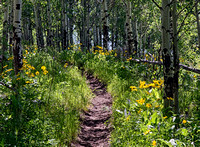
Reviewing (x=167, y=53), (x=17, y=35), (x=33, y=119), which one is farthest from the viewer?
(x=17, y=35)

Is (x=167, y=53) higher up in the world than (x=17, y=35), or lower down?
lower down

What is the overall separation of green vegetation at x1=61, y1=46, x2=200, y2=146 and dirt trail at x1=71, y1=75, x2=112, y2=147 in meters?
0.28

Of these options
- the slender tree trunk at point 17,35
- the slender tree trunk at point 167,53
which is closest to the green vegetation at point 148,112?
the slender tree trunk at point 167,53

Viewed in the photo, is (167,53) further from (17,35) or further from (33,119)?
(17,35)

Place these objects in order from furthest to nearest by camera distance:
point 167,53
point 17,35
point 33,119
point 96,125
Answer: point 17,35, point 96,125, point 167,53, point 33,119

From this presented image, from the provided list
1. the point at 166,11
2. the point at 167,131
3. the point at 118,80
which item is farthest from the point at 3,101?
the point at 118,80

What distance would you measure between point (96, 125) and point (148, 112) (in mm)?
1600

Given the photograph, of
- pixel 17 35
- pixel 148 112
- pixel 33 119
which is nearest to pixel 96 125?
pixel 148 112

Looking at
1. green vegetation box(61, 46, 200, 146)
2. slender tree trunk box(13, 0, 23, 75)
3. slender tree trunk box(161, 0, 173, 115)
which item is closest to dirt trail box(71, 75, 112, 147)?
green vegetation box(61, 46, 200, 146)

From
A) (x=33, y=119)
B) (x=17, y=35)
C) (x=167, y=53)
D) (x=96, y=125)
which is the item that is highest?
(x=17, y=35)

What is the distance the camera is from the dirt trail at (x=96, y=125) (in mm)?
3885

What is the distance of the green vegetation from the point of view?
2971 millimetres

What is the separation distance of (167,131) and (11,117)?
2527mm

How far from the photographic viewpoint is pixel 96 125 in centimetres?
463
